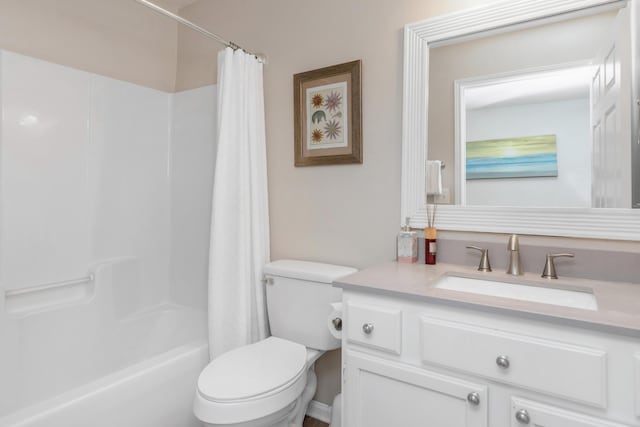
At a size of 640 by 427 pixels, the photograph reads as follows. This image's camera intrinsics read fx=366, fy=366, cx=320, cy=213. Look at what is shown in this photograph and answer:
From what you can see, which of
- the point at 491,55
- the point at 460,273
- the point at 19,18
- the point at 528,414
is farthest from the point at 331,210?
the point at 19,18

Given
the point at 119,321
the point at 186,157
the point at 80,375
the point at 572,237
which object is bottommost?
the point at 80,375

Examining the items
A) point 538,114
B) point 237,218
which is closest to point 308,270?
point 237,218

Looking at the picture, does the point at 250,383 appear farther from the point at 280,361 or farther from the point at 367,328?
the point at 367,328

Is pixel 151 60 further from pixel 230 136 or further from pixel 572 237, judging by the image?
pixel 572 237

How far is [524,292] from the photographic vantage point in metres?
1.28

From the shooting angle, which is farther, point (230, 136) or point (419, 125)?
point (230, 136)

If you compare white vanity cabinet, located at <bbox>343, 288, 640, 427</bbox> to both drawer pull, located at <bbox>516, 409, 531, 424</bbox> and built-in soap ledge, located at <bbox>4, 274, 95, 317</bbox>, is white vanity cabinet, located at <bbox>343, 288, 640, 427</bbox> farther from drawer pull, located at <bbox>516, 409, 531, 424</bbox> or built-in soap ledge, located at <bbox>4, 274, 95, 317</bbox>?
built-in soap ledge, located at <bbox>4, 274, 95, 317</bbox>

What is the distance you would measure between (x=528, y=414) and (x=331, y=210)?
3.96 feet

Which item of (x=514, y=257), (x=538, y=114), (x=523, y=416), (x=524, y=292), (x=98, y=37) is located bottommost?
(x=523, y=416)

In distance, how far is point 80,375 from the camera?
72.8 inches

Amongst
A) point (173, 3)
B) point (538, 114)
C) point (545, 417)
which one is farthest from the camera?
point (173, 3)

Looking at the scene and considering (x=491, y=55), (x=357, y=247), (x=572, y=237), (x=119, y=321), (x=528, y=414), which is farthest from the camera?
(x=119, y=321)

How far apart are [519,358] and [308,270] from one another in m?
0.96

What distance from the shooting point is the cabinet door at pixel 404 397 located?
3.38 feet
